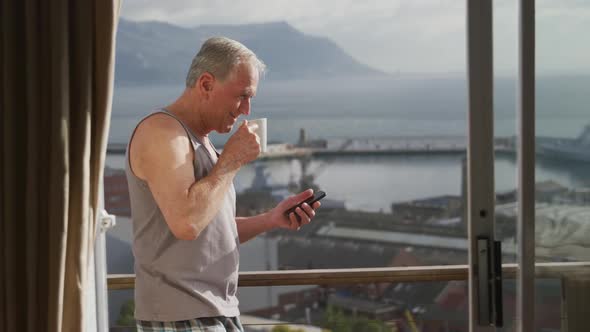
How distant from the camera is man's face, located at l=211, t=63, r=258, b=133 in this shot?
1916 mm

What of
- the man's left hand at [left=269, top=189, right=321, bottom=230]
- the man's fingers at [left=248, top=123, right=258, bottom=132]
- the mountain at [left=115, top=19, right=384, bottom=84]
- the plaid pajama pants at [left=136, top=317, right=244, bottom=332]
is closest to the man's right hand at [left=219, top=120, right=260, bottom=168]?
the man's fingers at [left=248, top=123, right=258, bottom=132]

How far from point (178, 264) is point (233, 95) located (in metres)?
0.45

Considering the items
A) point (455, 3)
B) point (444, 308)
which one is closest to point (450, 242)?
point (444, 308)

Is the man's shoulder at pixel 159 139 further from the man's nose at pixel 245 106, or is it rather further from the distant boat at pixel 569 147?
the distant boat at pixel 569 147

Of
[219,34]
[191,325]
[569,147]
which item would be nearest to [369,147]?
[219,34]

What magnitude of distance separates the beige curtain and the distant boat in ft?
4.64

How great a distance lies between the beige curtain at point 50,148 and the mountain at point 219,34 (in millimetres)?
3006

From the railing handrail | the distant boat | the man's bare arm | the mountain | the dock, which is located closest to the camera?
the man's bare arm

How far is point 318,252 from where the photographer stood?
6359mm

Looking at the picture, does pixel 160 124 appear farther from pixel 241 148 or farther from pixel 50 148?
pixel 50 148

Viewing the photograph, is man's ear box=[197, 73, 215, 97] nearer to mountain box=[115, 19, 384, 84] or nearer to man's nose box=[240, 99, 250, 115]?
man's nose box=[240, 99, 250, 115]

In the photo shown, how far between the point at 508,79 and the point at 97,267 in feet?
4.95

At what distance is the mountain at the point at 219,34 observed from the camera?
5258 mm

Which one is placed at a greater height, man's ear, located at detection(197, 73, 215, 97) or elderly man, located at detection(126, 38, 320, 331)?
man's ear, located at detection(197, 73, 215, 97)
